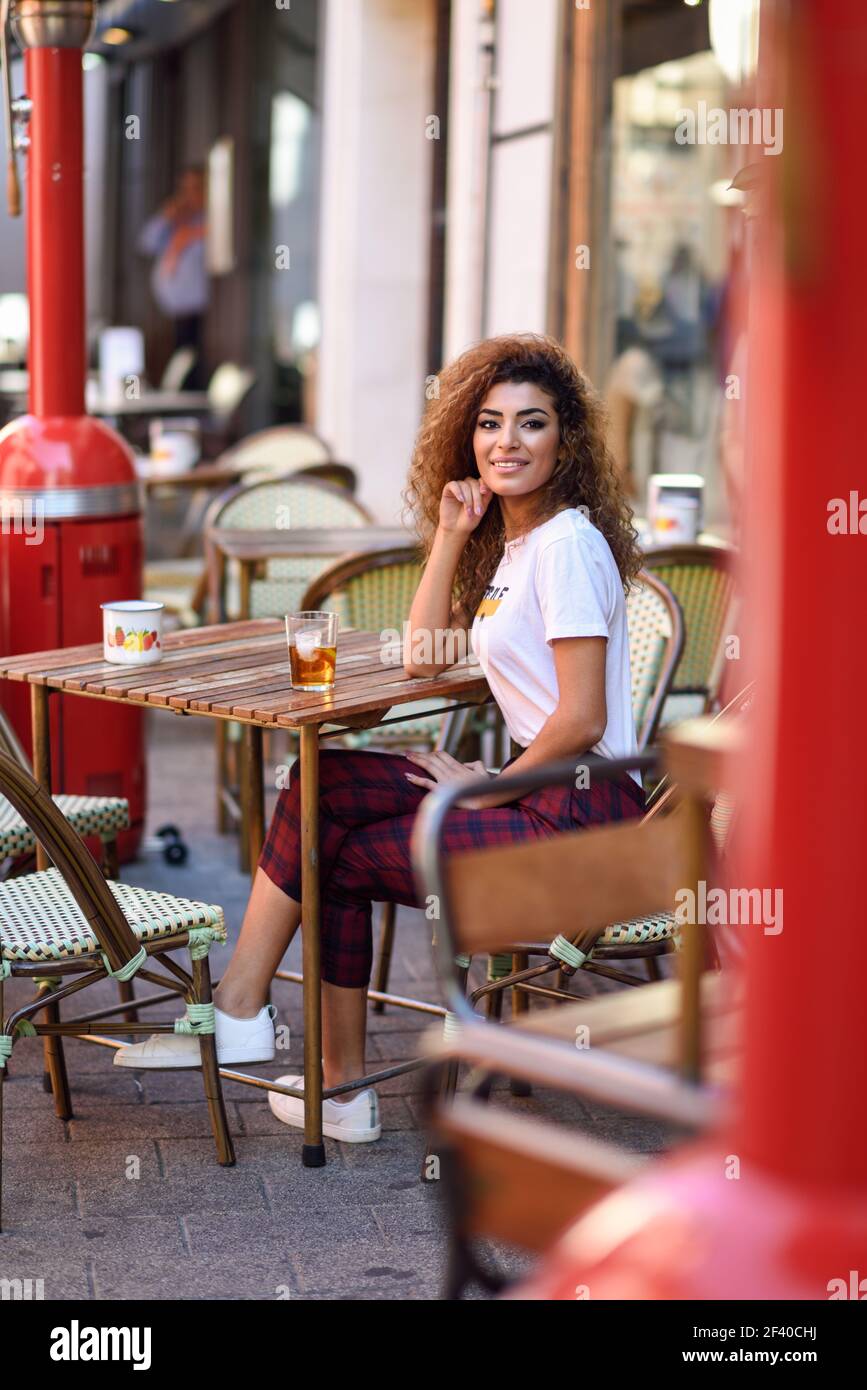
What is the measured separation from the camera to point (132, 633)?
3467 millimetres

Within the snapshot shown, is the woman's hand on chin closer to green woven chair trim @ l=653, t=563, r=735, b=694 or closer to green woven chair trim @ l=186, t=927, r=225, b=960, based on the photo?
green woven chair trim @ l=186, t=927, r=225, b=960

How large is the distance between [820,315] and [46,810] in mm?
1844

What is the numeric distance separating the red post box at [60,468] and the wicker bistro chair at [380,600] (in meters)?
0.62

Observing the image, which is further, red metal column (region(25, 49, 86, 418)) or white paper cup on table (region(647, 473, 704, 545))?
white paper cup on table (region(647, 473, 704, 545))

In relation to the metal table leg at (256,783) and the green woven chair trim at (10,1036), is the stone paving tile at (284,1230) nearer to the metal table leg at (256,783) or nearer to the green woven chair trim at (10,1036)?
the green woven chair trim at (10,1036)

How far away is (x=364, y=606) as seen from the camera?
446 centimetres

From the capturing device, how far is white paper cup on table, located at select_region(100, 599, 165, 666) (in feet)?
11.4

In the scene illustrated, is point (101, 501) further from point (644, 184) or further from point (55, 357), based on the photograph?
point (644, 184)

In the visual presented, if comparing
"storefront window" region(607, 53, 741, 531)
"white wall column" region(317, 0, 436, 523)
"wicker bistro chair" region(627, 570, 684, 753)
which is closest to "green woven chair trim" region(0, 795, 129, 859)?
"wicker bistro chair" region(627, 570, 684, 753)

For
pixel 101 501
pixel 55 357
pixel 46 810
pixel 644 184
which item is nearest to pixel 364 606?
pixel 101 501

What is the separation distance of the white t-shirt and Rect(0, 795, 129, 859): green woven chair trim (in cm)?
91

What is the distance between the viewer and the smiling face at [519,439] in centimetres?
332

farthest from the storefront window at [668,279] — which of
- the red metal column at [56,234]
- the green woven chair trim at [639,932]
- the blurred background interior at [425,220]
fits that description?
the green woven chair trim at [639,932]

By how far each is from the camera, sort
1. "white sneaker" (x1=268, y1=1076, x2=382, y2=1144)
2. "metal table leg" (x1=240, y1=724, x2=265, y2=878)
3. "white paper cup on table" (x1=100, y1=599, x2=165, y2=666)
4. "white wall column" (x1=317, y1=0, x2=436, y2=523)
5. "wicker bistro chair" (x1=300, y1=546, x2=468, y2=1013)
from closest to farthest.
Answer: "white sneaker" (x1=268, y1=1076, x2=382, y2=1144)
"white paper cup on table" (x1=100, y1=599, x2=165, y2=666)
"metal table leg" (x1=240, y1=724, x2=265, y2=878)
"wicker bistro chair" (x1=300, y1=546, x2=468, y2=1013)
"white wall column" (x1=317, y1=0, x2=436, y2=523)
